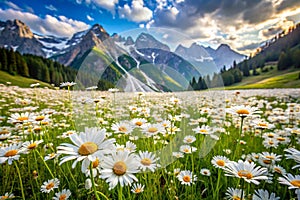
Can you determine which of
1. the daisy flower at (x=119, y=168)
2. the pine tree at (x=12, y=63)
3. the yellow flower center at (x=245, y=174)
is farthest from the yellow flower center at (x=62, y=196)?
the pine tree at (x=12, y=63)

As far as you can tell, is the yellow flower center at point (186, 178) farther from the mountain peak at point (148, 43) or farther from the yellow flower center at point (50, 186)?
the mountain peak at point (148, 43)

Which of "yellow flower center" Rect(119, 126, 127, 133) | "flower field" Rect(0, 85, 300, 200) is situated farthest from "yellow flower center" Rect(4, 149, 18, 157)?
"yellow flower center" Rect(119, 126, 127, 133)

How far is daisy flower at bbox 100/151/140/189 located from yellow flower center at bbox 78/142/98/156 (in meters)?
0.11

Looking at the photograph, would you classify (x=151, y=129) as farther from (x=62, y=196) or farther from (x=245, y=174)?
(x=62, y=196)

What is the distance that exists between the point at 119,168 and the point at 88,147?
0.21 m

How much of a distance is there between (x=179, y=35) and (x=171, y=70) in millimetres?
552

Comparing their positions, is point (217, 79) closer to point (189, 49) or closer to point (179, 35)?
point (189, 49)

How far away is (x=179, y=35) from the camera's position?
2791mm

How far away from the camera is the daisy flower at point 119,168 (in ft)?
3.21

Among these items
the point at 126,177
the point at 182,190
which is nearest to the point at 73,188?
the point at 182,190

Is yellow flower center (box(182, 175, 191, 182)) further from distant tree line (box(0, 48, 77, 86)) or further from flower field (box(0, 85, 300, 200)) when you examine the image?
distant tree line (box(0, 48, 77, 86))

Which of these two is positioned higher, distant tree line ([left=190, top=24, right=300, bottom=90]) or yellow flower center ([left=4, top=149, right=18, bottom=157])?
distant tree line ([left=190, top=24, right=300, bottom=90])

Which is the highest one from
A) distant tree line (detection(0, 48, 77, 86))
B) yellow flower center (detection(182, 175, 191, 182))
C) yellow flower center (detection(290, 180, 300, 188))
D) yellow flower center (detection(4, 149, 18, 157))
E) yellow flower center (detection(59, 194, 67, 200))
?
distant tree line (detection(0, 48, 77, 86))

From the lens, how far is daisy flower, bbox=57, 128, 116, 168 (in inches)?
35.2
